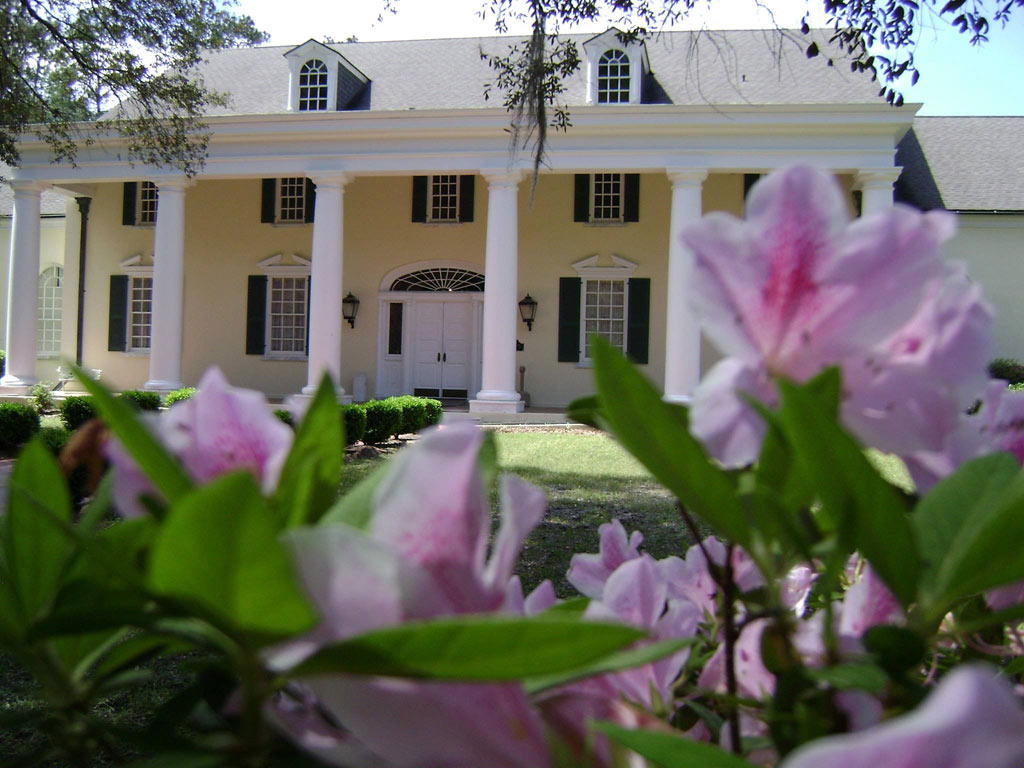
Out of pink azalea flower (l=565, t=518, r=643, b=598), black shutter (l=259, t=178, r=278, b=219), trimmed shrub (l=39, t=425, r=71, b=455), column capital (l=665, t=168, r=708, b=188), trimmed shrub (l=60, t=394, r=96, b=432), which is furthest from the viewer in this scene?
black shutter (l=259, t=178, r=278, b=219)

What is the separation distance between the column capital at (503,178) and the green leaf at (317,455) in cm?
1452

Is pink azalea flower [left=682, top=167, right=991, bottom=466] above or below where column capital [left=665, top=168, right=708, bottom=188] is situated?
below

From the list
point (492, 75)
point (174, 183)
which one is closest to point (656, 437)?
point (174, 183)

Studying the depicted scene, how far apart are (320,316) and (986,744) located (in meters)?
15.5

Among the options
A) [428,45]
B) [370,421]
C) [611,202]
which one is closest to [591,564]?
[370,421]

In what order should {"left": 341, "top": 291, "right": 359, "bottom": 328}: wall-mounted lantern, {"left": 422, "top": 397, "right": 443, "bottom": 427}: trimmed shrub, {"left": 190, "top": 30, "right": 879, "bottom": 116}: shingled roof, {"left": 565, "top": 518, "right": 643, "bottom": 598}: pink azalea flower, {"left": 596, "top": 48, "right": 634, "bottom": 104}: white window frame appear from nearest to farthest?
1. {"left": 565, "top": 518, "right": 643, "bottom": 598}: pink azalea flower
2. {"left": 422, "top": 397, "right": 443, "bottom": 427}: trimmed shrub
3. {"left": 596, "top": 48, "right": 634, "bottom": 104}: white window frame
4. {"left": 190, "top": 30, "right": 879, "bottom": 116}: shingled roof
5. {"left": 341, "top": 291, "right": 359, "bottom": 328}: wall-mounted lantern

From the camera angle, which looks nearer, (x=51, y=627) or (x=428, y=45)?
(x=51, y=627)

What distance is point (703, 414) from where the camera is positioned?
1.12 ft

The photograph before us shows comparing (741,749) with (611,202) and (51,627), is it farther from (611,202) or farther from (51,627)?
(611,202)

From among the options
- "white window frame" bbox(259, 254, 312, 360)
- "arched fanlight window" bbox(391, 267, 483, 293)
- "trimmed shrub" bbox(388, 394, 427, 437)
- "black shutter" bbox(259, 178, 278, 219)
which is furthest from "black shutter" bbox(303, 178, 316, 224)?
"trimmed shrub" bbox(388, 394, 427, 437)

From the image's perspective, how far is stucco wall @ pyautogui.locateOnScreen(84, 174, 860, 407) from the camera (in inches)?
651

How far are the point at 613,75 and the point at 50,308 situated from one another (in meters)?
14.2

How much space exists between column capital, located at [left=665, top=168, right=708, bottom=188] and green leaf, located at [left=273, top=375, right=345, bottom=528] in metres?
14.6

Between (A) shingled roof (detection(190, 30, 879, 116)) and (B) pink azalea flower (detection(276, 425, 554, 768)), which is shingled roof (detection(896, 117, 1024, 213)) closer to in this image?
(A) shingled roof (detection(190, 30, 879, 116))
